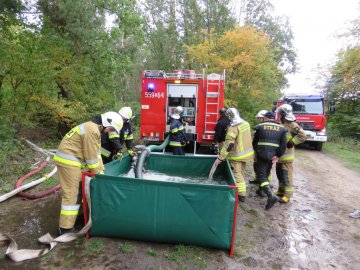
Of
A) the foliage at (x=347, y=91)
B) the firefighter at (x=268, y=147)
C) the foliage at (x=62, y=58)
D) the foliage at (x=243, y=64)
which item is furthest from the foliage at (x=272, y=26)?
the firefighter at (x=268, y=147)

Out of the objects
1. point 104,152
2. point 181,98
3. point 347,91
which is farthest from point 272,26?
point 104,152

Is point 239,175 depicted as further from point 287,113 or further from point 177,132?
point 177,132

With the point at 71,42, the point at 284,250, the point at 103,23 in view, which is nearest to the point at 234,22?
the point at 103,23

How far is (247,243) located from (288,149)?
7.08 ft

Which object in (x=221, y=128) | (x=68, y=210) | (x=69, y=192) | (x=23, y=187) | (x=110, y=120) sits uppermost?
(x=110, y=120)

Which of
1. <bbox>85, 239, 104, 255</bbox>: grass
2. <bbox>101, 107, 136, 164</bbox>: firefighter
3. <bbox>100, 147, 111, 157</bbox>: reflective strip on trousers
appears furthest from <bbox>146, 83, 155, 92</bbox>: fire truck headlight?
<bbox>85, 239, 104, 255</bbox>: grass

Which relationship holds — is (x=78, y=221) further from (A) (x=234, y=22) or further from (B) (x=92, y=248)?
(A) (x=234, y=22)

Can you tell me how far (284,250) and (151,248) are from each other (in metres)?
1.73

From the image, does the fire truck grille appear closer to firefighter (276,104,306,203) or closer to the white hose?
firefighter (276,104,306,203)

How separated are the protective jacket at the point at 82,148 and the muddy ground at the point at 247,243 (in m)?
0.98

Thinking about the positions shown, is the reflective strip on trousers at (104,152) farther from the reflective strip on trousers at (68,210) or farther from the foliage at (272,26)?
the foliage at (272,26)

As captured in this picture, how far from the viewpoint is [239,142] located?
4766mm

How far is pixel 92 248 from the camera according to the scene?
3.18m

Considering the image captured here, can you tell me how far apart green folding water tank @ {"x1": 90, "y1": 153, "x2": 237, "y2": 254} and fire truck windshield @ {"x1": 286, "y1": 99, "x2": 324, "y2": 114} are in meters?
9.25
